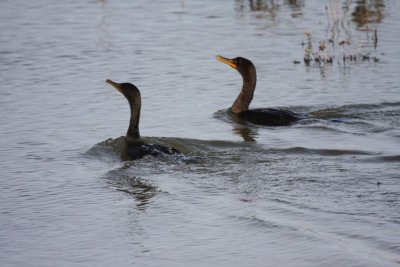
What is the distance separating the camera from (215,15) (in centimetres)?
2466

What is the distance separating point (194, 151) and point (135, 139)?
0.83 m

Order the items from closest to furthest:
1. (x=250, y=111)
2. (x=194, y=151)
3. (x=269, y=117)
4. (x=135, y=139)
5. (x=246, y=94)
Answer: (x=194, y=151)
(x=135, y=139)
(x=269, y=117)
(x=250, y=111)
(x=246, y=94)

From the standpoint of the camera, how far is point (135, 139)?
1338 cm

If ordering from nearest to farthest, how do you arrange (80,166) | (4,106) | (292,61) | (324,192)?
1. (324,192)
2. (80,166)
3. (4,106)
4. (292,61)

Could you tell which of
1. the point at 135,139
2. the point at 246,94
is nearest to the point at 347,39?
the point at 246,94

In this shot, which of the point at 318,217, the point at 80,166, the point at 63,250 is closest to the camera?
the point at 63,250

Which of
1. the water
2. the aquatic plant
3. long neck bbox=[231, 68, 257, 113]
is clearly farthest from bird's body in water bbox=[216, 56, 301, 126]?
the aquatic plant

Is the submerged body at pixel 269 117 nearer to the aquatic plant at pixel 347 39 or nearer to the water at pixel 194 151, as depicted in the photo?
the water at pixel 194 151

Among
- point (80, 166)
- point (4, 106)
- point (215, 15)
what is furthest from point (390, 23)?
point (80, 166)

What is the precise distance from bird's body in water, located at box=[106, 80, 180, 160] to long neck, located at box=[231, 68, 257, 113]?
244 cm

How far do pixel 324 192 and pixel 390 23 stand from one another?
12.8 metres

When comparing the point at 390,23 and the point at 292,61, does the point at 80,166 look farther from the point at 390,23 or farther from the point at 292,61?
the point at 390,23

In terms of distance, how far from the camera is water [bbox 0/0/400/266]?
9508mm

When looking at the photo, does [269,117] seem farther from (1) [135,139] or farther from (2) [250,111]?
(1) [135,139]
